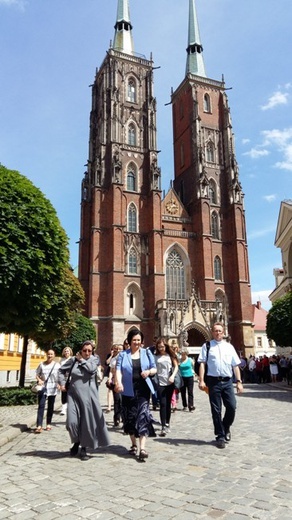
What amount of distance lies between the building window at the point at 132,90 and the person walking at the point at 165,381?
131 feet

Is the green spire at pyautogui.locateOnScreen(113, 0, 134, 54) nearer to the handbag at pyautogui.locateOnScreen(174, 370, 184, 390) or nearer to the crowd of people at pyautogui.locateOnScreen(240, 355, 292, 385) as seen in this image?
the crowd of people at pyautogui.locateOnScreen(240, 355, 292, 385)

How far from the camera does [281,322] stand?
21844 millimetres

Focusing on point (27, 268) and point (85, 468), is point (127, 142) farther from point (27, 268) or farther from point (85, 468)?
point (85, 468)

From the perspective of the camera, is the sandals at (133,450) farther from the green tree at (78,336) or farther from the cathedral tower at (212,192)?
the cathedral tower at (212,192)

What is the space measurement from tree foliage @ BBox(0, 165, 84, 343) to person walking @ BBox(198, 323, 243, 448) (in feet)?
17.1

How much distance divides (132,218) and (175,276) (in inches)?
269

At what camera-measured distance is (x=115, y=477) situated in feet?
16.7

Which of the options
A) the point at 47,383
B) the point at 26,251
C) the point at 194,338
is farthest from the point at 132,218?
the point at 47,383

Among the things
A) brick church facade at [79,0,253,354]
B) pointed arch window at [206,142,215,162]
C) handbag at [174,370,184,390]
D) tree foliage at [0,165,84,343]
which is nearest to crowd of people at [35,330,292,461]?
handbag at [174,370,184,390]

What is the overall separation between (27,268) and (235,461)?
6.62m

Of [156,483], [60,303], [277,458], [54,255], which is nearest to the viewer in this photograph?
[156,483]

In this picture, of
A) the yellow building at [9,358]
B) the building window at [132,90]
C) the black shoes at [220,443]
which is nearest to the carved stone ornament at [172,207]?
the building window at [132,90]

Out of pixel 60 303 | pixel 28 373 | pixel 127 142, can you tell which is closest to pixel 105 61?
pixel 127 142

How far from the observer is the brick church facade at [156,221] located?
37031mm
